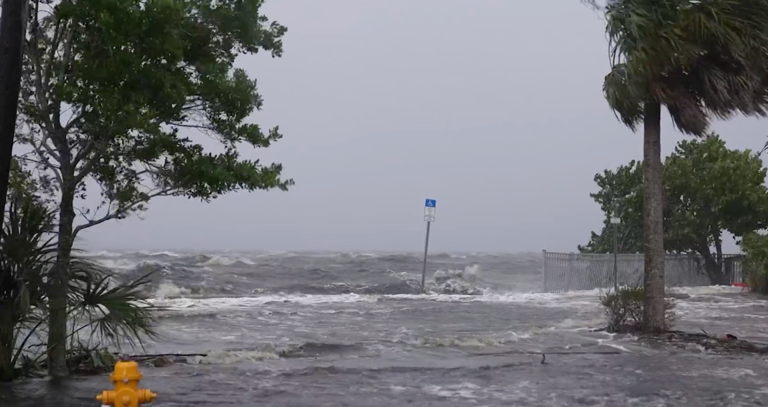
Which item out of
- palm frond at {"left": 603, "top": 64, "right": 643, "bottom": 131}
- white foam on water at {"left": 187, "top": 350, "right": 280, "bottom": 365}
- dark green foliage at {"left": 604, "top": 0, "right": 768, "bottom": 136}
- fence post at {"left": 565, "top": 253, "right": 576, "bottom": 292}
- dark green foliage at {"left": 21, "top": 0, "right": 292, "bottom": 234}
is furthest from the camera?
fence post at {"left": 565, "top": 253, "right": 576, "bottom": 292}

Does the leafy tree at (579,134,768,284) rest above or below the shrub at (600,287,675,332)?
above

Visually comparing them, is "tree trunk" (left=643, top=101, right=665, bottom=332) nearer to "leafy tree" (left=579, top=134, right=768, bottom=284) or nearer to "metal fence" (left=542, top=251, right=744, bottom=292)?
"metal fence" (left=542, top=251, right=744, bottom=292)

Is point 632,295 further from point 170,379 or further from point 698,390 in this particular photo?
point 170,379

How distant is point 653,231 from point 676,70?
2596 mm

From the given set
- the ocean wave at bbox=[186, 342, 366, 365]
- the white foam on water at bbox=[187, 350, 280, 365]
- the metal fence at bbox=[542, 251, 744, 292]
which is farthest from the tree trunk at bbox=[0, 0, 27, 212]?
the metal fence at bbox=[542, 251, 744, 292]

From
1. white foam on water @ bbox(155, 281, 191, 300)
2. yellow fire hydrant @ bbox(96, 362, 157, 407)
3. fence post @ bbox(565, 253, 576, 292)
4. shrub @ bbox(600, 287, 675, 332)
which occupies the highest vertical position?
fence post @ bbox(565, 253, 576, 292)

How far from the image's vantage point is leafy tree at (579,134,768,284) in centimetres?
2862

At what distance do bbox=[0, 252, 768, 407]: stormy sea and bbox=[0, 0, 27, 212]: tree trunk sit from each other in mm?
2978

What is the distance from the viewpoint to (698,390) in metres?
8.98

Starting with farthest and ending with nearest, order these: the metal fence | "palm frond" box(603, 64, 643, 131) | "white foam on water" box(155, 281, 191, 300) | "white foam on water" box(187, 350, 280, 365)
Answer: the metal fence
"white foam on water" box(155, 281, 191, 300)
"palm frond" box(603, 64, 643, 131)
"white foam on water" box(187, 350, 280, 365)

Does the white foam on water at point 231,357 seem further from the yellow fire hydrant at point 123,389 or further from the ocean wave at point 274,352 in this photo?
the yellow fire hydrant at point 123,389

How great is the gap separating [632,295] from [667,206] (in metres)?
16.7

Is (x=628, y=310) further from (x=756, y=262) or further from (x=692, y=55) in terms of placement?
(x=756, y=262)

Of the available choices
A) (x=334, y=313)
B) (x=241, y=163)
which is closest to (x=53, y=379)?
(x=241, y=163)
